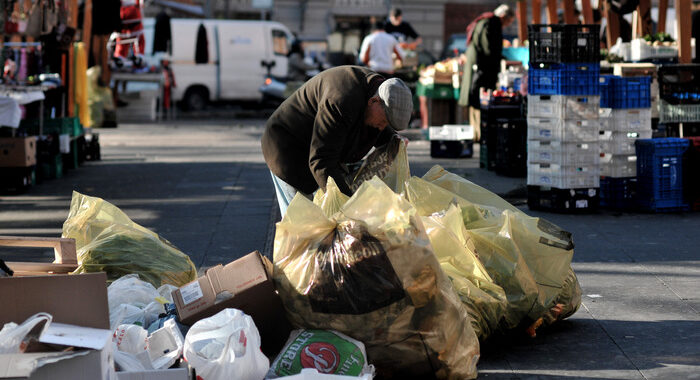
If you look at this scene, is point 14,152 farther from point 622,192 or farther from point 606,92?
point 622,192

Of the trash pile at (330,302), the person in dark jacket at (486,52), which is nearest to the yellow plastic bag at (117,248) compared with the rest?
the trash pile at (330,302)

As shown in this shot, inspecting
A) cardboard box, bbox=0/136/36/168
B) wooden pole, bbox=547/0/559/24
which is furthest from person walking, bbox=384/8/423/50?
cardboard box, bbox=0/136/36/168

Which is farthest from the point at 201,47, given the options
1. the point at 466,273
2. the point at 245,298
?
the point at 245,298

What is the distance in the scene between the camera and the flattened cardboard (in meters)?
3.71

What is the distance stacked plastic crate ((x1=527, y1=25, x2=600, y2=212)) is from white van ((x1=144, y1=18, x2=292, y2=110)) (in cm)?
1725

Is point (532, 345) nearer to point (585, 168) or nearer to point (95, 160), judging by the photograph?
point (585, 168)

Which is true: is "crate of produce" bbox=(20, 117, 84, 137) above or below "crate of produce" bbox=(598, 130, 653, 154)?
above

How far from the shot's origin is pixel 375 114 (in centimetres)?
512

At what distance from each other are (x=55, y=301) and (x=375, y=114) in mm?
2012

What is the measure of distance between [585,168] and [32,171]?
6431 millimetres

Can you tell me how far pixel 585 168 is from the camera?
9305 millimetres

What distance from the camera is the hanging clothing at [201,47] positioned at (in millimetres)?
25141

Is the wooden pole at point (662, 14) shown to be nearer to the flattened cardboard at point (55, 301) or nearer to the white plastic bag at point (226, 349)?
the white plastic bag at point (226, 349)

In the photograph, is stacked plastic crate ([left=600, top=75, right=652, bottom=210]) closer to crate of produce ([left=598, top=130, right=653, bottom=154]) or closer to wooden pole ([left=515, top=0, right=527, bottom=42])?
crate of produce ([left=598, top=130, right=653, bottom=154])
